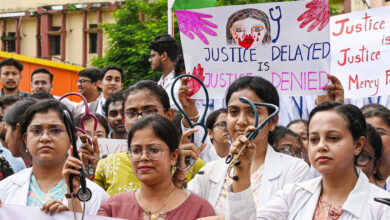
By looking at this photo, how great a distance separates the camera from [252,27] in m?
5.39

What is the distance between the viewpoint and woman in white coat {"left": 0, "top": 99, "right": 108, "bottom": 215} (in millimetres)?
3957

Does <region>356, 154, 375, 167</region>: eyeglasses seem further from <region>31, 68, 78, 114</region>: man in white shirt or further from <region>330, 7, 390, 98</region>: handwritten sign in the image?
<region>31, 68, 78, 114</region>: man in white shirt

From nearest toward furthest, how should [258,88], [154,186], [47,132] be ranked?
[154,186] < [47,132] < [258,88]

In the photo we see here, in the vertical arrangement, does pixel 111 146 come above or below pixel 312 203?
above

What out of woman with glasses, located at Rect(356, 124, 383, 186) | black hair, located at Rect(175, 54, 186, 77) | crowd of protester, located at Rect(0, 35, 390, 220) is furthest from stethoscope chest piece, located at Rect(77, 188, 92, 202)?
black hair, located at Rect(175, 54, 186, 77)

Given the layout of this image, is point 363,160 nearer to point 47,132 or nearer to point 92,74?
point 47,132

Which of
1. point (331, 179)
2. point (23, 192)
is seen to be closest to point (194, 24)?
point (23, 192)

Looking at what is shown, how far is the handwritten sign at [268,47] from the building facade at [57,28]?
31.1m

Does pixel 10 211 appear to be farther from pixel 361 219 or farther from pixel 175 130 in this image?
pixel 361 219

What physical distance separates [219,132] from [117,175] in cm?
147

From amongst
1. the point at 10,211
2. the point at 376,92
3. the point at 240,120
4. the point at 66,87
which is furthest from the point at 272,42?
the point at 66,87

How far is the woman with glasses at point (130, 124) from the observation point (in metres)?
4.30

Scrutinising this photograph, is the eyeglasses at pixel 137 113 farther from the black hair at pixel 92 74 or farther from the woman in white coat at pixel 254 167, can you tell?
the black hair at pixel 92 74

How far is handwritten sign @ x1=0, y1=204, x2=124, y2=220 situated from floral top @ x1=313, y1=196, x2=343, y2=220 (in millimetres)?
1048
